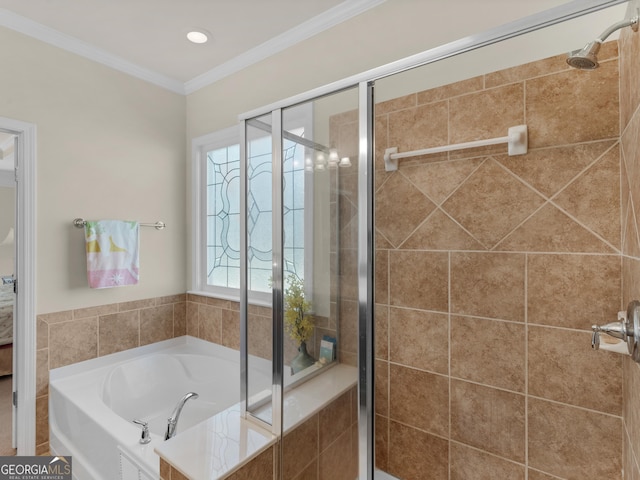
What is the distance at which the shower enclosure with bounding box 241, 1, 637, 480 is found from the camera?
1183mm

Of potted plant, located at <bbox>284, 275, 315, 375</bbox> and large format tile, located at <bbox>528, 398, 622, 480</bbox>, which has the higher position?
potted plant, located at <bbox>284, 275, 315, 375</bbox>

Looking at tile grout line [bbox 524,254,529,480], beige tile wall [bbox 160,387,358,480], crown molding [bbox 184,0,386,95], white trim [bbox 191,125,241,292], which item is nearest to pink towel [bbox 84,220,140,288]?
white trim [bbox 191,125,241,292]

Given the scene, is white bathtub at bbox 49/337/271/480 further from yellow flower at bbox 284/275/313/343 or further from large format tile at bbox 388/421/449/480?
large format tile at bbox 388/421/449/480

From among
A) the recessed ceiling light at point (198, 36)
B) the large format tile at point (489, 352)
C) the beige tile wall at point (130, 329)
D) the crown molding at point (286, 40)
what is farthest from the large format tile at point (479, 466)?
Result: the recessed ceiling light at point (198, 36)

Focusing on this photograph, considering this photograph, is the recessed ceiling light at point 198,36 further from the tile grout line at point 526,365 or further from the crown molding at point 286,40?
the tile grout line at point 526,365

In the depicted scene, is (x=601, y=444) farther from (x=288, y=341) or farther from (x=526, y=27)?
(x=526, y=27)

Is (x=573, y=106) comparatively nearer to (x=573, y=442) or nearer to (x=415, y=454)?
(x=573, y=442)

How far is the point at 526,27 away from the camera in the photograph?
0.88m

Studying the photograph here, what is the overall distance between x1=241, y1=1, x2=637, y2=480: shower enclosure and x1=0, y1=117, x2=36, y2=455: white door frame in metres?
1.39

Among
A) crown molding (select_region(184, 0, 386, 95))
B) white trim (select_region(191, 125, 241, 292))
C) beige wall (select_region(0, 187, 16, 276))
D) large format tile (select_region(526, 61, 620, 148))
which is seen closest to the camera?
large format tile (select_region(526, 61, 620, 148))

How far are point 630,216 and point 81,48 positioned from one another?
2886mm

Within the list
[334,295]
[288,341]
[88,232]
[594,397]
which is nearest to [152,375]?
[88,232]

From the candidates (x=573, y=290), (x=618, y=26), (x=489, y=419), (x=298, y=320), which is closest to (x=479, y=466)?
(x=489, y=419)

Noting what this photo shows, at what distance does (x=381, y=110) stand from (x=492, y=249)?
749 millimetres
